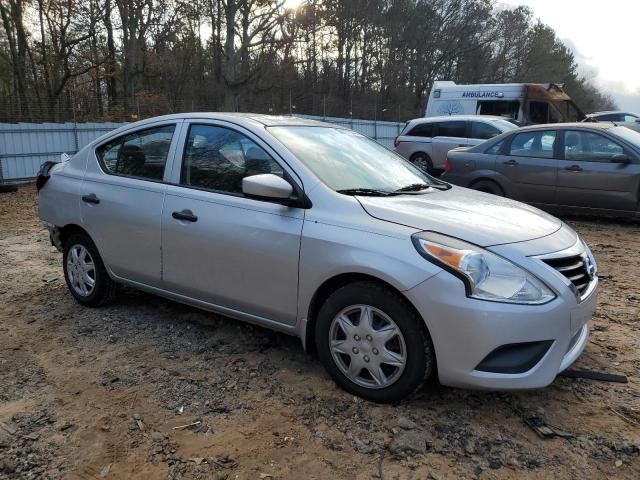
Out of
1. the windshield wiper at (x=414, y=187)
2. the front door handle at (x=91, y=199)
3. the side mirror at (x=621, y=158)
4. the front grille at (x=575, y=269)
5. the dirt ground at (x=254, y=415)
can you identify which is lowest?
the dirt ground at (x=254, y=415)

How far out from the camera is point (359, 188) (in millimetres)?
3381

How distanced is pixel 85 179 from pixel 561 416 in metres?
3.90

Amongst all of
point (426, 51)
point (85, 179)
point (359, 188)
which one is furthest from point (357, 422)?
point (426, 51)

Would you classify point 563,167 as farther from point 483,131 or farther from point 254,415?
point 254,415

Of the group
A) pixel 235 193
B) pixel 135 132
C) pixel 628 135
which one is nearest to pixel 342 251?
pixel 235 193

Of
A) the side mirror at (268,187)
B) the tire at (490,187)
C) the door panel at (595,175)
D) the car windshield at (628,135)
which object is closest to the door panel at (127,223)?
the side mirror at (268,187)

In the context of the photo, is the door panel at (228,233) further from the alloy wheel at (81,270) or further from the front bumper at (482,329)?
the alloy wheel at (81,270)

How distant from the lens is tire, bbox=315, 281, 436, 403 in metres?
2.79

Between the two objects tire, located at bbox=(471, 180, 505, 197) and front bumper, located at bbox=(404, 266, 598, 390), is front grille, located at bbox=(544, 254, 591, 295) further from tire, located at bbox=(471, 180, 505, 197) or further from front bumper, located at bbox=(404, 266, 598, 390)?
tire, located at bbox=(471, 180, 505, 197)

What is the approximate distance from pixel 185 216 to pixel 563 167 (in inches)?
247

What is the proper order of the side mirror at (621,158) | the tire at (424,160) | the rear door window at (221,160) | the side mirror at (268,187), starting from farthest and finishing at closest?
the tire at (424,160) < the side mirror at (621,158) < the rear door window at (221,160) < the side mirror at (268,187)

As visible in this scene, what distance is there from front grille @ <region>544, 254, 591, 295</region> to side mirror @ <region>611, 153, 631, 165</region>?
205 inches

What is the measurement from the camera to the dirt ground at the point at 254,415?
252 cm

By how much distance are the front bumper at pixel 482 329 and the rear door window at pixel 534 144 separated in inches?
238
